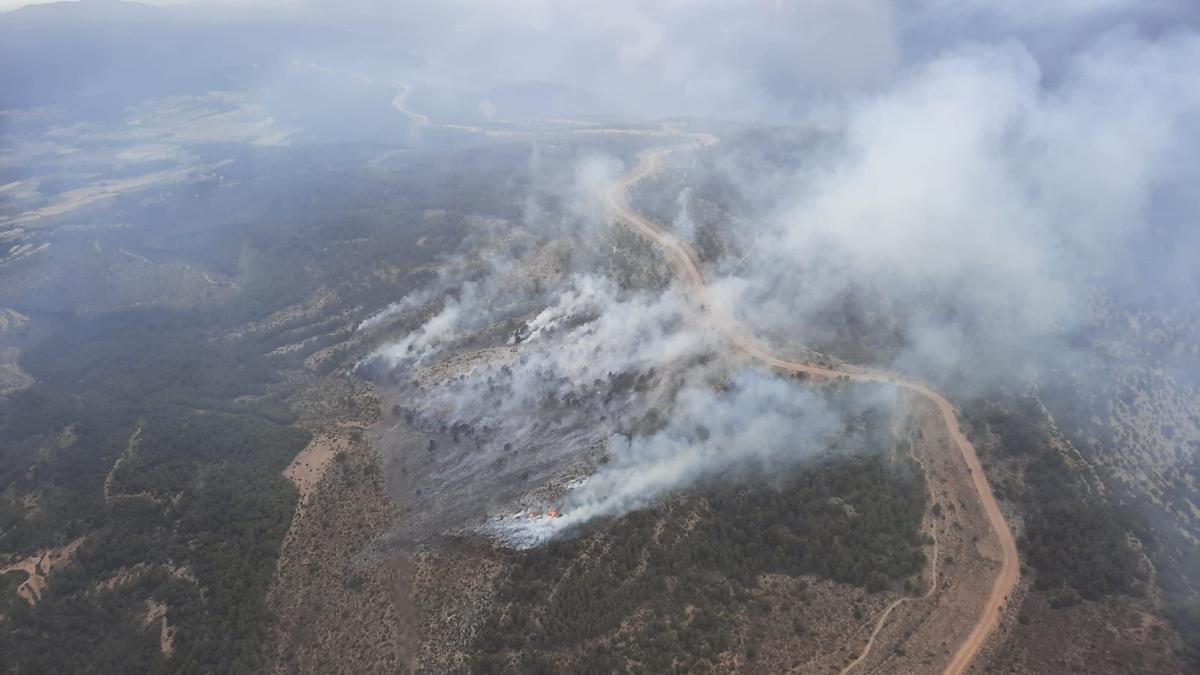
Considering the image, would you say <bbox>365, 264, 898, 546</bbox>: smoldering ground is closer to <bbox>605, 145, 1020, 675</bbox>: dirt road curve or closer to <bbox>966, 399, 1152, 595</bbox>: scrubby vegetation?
<bbox>605, 145, 1020, 675</bbox>: dirt road curve

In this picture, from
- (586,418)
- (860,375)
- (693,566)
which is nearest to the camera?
(693,566)

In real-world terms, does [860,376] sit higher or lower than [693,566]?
higher

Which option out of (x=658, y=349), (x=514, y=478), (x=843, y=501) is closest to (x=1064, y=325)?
(x=843, y=501)

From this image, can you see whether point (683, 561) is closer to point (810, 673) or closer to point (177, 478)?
point (810, 673)

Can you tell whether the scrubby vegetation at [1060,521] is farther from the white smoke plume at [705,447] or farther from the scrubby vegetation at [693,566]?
the white smoke plume at [705,447]

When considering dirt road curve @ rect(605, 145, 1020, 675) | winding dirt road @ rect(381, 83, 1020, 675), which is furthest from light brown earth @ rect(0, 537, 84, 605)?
dirt road curve @ rect(605, 145, 1020, 675)

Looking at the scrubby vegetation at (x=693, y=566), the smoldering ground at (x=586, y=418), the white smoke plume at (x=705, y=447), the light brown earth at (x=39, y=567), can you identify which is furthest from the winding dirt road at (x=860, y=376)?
the light brown earth at (x=39, y=567)

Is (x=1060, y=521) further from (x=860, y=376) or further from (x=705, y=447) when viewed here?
(x=705, y=447)

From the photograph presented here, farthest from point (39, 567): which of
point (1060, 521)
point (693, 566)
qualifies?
point (1060, 521)
